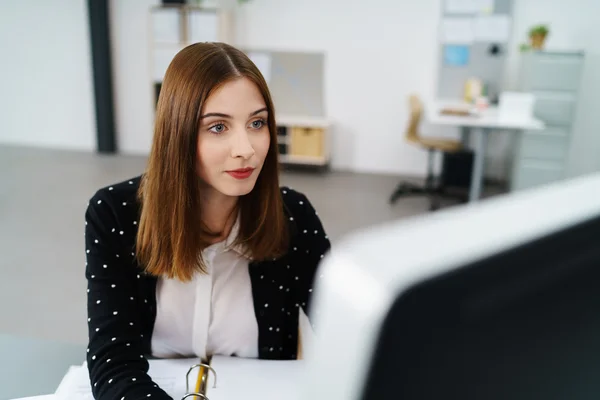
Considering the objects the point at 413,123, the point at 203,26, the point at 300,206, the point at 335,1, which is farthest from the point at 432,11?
the point at 300,206

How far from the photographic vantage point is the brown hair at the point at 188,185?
0.98 m

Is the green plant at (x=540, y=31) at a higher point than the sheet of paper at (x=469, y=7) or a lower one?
lower

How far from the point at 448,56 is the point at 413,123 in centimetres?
107

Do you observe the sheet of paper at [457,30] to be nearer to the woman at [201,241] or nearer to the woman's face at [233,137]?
the woman at [201,241]

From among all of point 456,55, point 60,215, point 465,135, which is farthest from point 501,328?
point 456,55

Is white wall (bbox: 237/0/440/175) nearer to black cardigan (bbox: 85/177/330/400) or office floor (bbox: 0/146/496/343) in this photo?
office floor (bbox: 0/146/496/343)

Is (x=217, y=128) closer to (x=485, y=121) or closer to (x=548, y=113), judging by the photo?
(x=485, y=121)

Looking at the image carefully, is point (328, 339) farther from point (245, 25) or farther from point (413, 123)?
point (245, 25)

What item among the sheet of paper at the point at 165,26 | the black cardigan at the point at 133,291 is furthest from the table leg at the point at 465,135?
the black cardigan at the point at 133,291

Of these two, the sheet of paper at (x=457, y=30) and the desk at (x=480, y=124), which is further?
the sheet of paper at (x=457, y=30)

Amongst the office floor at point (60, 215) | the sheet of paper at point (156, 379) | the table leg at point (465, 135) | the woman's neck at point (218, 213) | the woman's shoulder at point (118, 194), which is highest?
the woman's shoulder at point (118, 194)

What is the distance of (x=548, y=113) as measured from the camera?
15.1 ft

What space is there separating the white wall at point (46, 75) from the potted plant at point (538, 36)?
4526mm

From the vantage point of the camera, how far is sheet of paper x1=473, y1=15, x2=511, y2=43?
4977 millimetres
